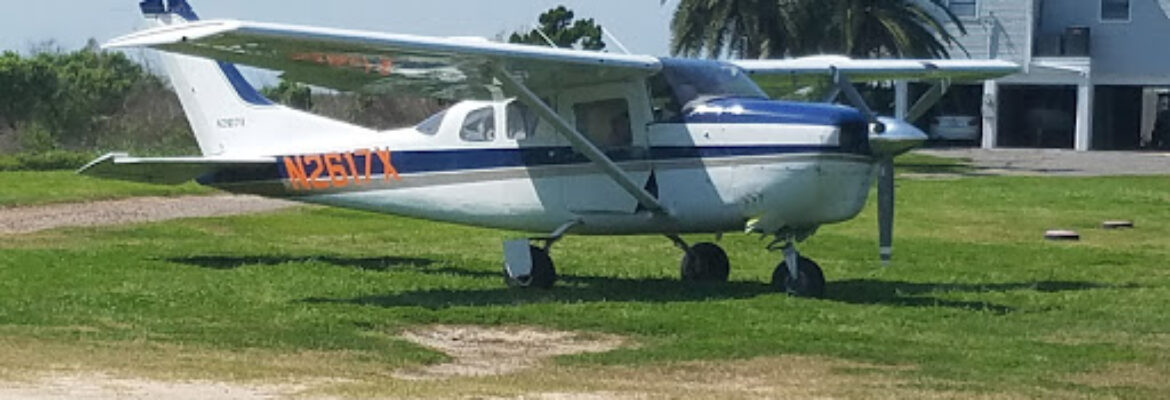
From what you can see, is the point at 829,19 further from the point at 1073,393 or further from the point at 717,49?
the point at 1073,393

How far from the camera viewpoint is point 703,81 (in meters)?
17.3

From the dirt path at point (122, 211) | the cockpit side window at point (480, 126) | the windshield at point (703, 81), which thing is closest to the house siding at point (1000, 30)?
the dirt path at point (122, 211)

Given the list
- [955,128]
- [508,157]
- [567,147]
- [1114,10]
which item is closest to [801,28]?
Result: [955,128]

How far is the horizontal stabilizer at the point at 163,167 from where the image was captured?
18.8 meters

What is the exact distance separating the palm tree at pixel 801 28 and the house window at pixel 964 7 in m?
18.0

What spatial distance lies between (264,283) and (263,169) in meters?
2.57

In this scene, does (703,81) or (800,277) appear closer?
(800,277)

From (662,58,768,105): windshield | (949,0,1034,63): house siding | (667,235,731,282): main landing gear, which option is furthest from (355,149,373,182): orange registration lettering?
(949,0,1034,63): house siding

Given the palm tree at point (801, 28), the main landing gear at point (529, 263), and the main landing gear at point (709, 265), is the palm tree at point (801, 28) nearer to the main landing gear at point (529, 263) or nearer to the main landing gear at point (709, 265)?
the main landing gear at point (709, 265)

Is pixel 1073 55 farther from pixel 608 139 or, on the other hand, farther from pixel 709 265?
pixel 608 139

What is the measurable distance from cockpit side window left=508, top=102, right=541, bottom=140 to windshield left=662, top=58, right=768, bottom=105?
4.22ft

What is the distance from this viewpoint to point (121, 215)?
90.0 ft

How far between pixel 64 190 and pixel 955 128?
44714 millimetres

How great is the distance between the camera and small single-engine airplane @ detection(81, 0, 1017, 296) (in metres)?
16.3
